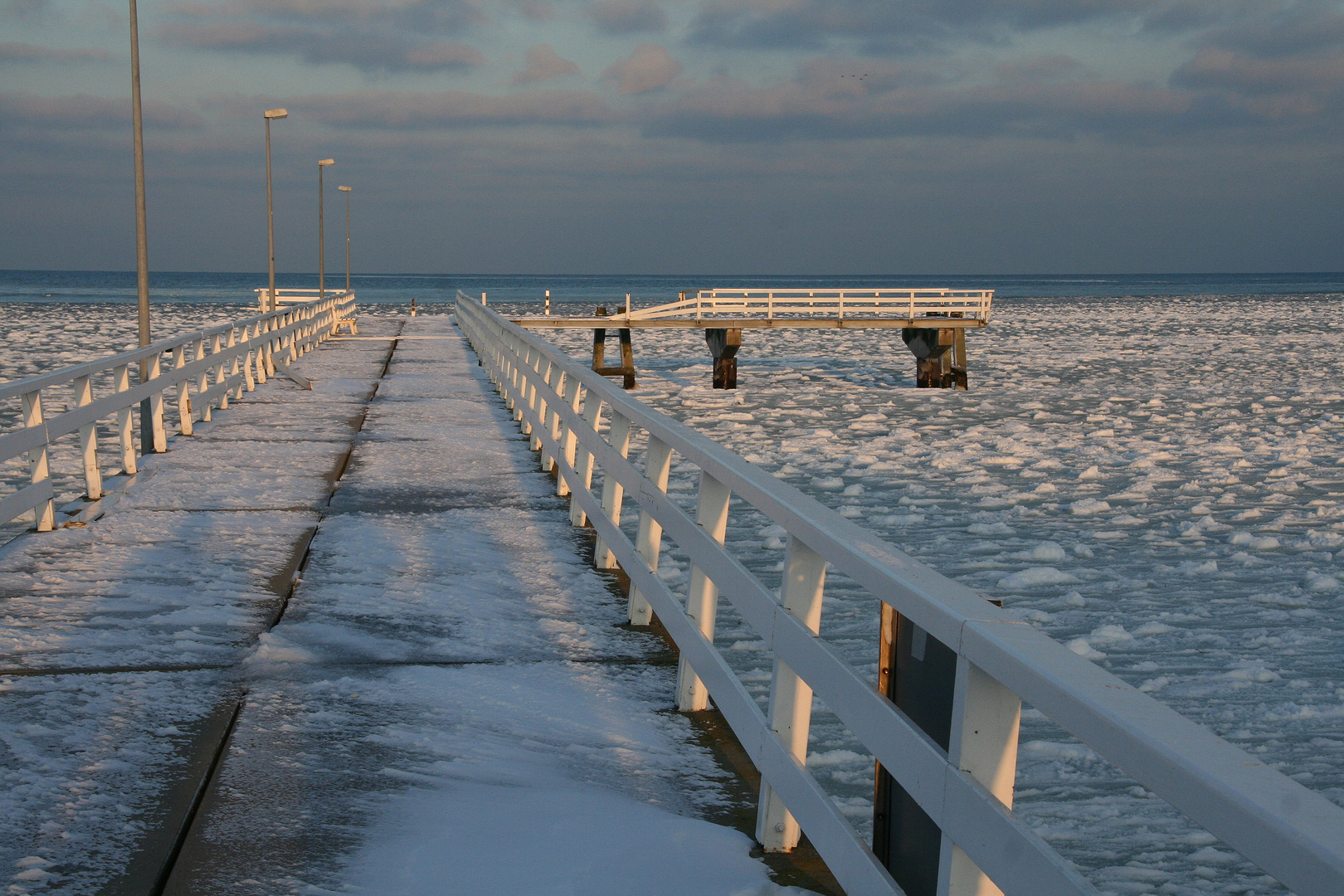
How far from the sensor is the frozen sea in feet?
20.7

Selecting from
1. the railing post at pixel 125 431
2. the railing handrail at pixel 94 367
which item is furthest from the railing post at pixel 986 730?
the railing post at pixel 125 431

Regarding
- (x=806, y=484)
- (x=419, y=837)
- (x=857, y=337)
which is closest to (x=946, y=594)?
(x=419, y=837)

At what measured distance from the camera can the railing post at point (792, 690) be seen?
12.3 ft

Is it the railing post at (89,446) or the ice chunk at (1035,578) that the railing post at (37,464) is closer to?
Answer: the railing post at (89,446)

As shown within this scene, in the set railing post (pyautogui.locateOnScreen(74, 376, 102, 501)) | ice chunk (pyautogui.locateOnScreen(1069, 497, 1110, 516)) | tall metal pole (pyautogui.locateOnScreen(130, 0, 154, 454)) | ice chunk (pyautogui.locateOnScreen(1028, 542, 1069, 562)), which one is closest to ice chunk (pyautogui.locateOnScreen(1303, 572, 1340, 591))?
ice chunk (pyautogui.locateOnScreen(1028, 542, 1069, 562))

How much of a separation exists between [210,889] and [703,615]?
210cm

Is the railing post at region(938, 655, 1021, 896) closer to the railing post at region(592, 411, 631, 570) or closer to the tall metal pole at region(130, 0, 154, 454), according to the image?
the railing post at region(592, 411, 631, 570)

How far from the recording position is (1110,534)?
41.9 feet

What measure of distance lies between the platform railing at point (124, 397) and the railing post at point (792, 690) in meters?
6.10

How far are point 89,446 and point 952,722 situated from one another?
9265mm

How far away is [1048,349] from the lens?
51094 millimetres

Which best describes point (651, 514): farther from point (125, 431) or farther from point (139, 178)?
point (139, 178)

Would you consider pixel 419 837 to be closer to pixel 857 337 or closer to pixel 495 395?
pixel 495 395

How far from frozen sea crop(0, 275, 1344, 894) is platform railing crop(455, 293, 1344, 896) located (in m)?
1.84
